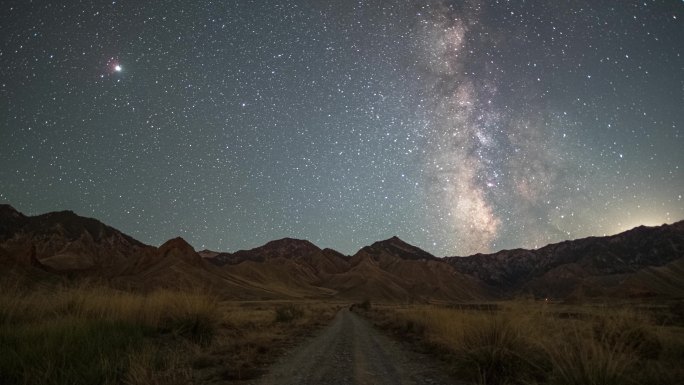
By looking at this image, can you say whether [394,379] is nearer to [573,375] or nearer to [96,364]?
[573,375]

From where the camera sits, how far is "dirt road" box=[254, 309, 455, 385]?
8.28 m

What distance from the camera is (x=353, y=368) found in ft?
32.4

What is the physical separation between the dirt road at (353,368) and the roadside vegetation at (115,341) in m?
0.76

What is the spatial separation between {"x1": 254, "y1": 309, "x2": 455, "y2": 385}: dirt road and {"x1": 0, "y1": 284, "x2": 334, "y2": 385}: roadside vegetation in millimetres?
759

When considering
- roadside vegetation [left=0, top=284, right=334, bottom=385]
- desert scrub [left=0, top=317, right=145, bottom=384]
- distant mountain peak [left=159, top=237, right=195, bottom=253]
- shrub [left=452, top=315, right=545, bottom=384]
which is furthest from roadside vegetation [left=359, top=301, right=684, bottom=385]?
distant mountain peak [left=159, top=237, right=195, bottom=253]

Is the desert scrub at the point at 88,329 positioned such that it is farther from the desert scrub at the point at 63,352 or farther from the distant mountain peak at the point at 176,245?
the distant mountain peak at the point at 176,245

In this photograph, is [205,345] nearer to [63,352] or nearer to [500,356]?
[63,352]

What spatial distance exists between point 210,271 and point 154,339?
5929 inches

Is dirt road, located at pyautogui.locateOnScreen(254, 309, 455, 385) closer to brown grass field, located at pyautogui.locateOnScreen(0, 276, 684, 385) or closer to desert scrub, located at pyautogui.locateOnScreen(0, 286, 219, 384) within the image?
brown grass field, located at pyautogui.locateOnScreen(0, 276, 684, 385)

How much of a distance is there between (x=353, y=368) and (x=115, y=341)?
5452 millimetres

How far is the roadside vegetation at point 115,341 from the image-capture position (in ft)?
21.4

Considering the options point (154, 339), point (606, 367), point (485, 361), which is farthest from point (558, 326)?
point (154, 339)

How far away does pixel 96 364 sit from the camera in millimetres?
6887

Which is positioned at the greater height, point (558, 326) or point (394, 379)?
point (558, 326)
